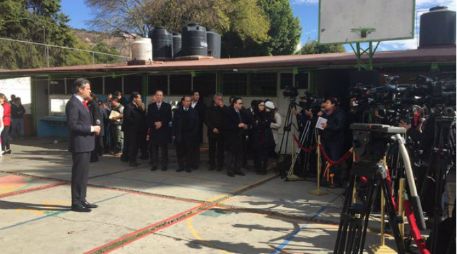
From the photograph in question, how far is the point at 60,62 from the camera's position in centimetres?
2544

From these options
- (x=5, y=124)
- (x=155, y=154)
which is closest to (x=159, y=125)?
(x=155, y=154)

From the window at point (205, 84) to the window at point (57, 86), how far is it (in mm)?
6098

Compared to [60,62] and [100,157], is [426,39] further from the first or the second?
[60,62]

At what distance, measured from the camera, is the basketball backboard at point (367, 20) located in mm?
7586

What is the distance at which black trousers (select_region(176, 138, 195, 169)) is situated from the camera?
905 centimetres

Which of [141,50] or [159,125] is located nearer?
[159,125]

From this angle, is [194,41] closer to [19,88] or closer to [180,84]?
[180,84]

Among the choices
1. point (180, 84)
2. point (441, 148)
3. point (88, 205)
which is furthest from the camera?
point (180, 84)

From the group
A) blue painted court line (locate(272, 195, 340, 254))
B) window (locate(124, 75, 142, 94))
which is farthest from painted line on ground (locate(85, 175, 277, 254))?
window (locate(124, 75, 142, 94))

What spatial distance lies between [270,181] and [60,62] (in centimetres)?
2085

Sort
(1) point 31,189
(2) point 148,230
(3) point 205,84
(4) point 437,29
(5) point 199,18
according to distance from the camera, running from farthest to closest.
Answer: (5) point 199,18 → (3) point 205,84 → (4) point 437,29 → (1) point 31,189 → (2) point 148,230

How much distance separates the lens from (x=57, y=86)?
53.4ft

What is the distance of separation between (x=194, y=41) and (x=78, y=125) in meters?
10.8

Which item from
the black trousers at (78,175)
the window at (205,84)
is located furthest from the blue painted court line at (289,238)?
the window at (205,84)
